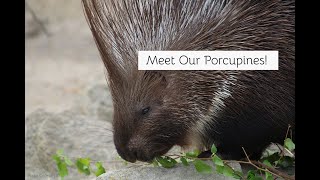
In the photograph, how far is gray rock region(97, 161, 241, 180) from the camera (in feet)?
12.7

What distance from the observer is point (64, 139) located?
519 cm

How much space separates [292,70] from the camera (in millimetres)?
3867

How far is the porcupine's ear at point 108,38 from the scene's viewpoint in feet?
12.7

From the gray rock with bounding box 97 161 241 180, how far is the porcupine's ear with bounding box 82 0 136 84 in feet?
1.80

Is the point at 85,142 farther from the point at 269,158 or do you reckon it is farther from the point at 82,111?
the point at 269,158

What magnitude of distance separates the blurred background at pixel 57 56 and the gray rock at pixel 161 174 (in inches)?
36.6

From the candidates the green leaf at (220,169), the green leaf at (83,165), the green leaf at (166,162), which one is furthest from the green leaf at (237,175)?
the green leaf at (83,165)

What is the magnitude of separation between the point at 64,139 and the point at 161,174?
4.84 ft

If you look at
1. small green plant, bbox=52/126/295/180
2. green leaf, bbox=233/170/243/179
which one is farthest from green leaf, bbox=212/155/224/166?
green leaf, bbox=233/170/243/179

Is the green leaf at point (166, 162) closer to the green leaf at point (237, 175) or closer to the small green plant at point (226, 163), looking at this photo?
the small green plant at point (226, 163)

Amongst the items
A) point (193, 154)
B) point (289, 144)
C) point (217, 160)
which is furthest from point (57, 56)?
point (289, 144)

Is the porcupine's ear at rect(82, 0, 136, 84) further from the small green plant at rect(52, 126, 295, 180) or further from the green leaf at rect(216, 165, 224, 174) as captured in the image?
the green leaf at rect(216, 165, 224, 174)

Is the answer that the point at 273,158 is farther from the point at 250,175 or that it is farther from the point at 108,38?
the point at 108,38

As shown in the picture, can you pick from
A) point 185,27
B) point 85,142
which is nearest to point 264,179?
point 185,27
